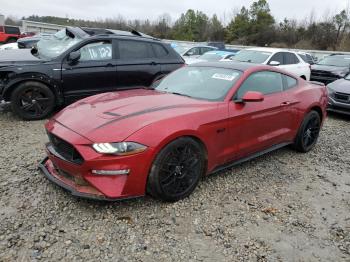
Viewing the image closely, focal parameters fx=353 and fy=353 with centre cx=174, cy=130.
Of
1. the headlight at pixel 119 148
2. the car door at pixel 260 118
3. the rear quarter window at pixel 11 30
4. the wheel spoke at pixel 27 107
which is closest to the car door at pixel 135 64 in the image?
the wheel spoke at pixel 27 107

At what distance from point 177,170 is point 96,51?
4.22 m

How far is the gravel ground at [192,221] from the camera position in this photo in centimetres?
304

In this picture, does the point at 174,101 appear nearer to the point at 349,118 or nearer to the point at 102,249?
the point at 102,249

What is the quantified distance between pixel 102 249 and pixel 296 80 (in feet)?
13.0

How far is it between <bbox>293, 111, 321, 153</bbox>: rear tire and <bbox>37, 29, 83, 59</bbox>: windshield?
4520 millimetres

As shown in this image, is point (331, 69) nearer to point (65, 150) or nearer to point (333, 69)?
point (333, 69)

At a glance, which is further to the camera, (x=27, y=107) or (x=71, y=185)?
(x=27, y=107)

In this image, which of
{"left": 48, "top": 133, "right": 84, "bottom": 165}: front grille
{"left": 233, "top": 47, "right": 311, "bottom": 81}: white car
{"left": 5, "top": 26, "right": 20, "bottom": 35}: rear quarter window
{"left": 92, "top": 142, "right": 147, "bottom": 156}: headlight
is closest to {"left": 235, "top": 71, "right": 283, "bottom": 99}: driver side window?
{"left": 92, "top": 142, "right": 147, "bottom": 156}: headlight

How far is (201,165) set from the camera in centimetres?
390

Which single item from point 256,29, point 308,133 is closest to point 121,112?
point 308,133

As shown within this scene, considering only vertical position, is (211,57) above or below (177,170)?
above

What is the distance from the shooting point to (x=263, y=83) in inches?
190

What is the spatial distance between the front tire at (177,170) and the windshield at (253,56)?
7.41m

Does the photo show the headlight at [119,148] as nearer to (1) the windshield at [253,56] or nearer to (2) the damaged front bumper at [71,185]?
(2) the damaged front bumper at [71,185]
